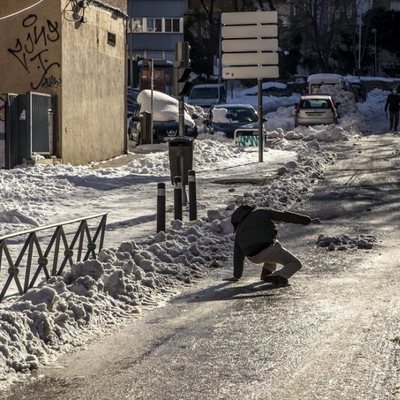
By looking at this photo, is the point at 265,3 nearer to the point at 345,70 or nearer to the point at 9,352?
the point at 345,70

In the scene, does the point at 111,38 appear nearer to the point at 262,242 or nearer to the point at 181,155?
the point at 181,155

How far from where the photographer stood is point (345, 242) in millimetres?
14320

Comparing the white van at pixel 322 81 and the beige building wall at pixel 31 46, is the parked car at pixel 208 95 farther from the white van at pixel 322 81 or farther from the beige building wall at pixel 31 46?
the beige building wall at pixel 31 46

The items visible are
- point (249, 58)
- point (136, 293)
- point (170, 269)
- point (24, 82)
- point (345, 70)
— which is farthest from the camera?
point (345, 70)

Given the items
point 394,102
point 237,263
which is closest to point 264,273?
point 237,263

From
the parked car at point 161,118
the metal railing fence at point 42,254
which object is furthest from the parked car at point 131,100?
the metal railing fence at point 42,254

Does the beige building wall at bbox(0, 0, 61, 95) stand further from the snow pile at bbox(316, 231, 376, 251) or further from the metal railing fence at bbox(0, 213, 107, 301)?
the metal railing fence at bbox(0, 213, 107, 301)

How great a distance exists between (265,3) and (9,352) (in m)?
84.8

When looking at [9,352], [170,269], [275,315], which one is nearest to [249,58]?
[170,269]

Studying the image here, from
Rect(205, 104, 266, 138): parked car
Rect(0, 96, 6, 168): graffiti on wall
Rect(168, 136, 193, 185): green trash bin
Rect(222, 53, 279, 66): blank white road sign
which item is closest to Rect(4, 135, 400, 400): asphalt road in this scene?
Rect(168, 136, 193, 185): green trash bin

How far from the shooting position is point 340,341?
27.8ft

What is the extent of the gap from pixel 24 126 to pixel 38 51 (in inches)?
91.3

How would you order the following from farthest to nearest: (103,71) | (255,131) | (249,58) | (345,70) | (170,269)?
(345,70), (255,131), (103,71), (249,58), (170,269)

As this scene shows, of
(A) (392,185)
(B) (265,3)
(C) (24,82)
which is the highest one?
(B) (265,3)
